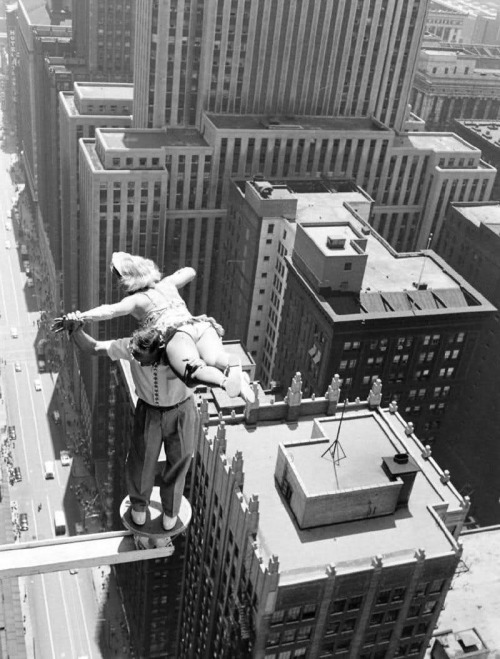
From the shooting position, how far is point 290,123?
175 m

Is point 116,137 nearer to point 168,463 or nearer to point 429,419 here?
point 429,419

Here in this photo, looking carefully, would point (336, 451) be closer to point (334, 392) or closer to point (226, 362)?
point (334, 392)

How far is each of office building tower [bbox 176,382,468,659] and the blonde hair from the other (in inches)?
1659

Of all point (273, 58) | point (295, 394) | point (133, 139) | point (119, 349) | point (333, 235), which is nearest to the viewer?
point (119, 349)

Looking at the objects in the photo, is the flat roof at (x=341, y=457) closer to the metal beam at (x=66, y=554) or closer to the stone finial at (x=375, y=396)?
the stone finial at (x=375, y=396)

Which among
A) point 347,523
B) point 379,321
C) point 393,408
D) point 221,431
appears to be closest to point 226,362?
point 347,523

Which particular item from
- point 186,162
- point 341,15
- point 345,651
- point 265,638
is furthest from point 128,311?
point 341,15

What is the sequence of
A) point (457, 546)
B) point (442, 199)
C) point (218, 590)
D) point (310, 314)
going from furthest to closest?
point (442, 199), point (310, 314), point (218, 590), point (457, 546)

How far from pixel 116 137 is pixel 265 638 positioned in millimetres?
115411

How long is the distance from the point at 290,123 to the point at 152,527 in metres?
148

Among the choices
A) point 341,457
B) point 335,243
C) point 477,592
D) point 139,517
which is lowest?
point 477,592

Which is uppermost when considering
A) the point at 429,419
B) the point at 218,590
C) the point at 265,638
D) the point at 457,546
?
the point at 457,546

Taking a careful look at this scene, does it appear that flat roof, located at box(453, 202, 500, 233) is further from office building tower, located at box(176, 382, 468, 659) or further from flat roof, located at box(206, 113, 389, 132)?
office building tower, located at box(176, 382, 468, 659)

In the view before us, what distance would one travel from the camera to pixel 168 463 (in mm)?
35781
